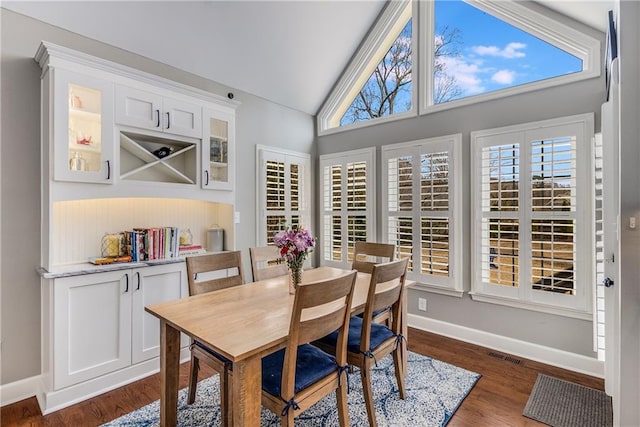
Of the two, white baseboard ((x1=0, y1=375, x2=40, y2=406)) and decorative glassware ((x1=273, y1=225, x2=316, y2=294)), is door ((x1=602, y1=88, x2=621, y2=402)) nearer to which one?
decorative glassware ((x1=273, y1=225, x2=316, y2=294))

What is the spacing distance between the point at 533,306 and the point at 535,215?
0.83 m

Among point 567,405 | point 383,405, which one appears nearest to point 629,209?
point 567,405

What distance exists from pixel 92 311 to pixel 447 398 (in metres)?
2.69

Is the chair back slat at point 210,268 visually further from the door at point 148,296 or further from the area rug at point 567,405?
the area rug at point 567,405

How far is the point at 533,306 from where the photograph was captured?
9.49 ft

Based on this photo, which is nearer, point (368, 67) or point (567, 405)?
point (567, 405)

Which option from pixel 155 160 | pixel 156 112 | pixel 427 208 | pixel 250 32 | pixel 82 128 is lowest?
pixel 427 208

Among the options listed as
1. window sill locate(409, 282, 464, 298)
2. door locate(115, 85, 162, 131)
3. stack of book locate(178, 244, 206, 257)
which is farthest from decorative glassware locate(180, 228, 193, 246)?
window sill locate(409, 282, 464, 298)

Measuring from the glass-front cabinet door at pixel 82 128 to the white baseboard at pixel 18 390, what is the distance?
152cm

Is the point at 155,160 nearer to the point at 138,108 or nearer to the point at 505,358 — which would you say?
the point at 138,108

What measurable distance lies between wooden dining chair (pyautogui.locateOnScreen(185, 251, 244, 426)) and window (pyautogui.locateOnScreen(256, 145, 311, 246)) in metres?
1.38

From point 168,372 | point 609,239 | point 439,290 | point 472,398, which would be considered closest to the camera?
point 168,372

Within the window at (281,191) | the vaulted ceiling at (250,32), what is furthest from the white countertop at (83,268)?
the vaulted ceiling at (250,32)

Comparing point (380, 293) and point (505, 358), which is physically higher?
point (380, 293)
